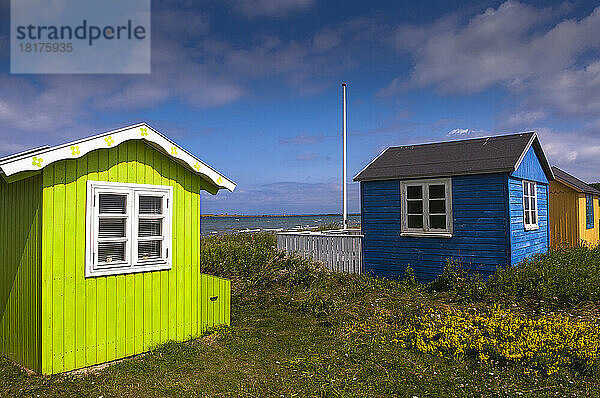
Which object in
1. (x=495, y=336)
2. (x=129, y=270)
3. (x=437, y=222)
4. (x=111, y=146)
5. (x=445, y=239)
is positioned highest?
(x=111, y=146)

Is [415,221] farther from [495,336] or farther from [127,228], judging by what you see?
[127,228]

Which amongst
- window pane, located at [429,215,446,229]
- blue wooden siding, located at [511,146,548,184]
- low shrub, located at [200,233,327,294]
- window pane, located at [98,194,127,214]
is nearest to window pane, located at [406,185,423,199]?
window pane, located at [429,215,446,229]

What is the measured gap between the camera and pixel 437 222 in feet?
41.0

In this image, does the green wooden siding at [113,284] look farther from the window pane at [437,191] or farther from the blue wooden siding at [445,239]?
the window pane at [437,191]

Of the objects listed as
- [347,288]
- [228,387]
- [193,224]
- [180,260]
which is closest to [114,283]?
[180,260]

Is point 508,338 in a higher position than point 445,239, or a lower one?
lower

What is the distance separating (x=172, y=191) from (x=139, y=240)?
3.24ft

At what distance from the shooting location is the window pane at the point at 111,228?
6.66 meters

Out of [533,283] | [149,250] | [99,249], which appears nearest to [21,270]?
[99,249]

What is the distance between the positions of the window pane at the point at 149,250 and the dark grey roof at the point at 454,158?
7.64 meters

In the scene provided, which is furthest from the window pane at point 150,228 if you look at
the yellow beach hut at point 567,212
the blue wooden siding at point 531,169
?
the yellow beach hut at point 567,212

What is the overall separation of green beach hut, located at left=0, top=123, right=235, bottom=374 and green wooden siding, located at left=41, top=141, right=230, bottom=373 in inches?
0.6

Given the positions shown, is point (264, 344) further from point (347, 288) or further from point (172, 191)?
point (347, 288)

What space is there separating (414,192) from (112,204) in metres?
8.60
